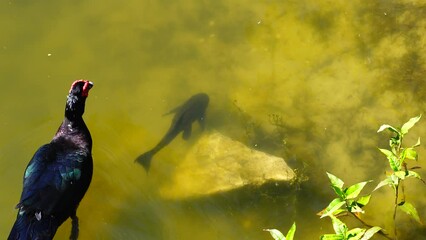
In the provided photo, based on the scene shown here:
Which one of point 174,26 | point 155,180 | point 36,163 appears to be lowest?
point 155,180

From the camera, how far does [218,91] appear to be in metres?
5.90

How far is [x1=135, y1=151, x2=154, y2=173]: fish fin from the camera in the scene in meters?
5.40

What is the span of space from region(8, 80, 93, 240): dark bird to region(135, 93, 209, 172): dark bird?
0.55 meters

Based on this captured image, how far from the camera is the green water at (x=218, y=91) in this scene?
512cm

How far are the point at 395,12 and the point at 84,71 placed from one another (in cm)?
314

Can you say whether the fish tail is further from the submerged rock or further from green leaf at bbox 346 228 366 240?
green leaf at bbox 346 228 366 240

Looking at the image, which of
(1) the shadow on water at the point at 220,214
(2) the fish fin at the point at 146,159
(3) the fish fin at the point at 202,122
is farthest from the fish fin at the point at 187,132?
(1) the shadow on water at the point at 220,214

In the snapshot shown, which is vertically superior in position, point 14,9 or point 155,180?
point 14,9

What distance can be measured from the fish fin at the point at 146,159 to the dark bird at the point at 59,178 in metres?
0.44

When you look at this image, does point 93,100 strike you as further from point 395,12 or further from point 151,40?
point 395,12

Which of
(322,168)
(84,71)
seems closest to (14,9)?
(84,71)

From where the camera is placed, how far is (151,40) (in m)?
6.23

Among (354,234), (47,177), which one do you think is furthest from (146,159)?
(354,234)

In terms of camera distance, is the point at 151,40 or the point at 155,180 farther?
the point at 151,40
